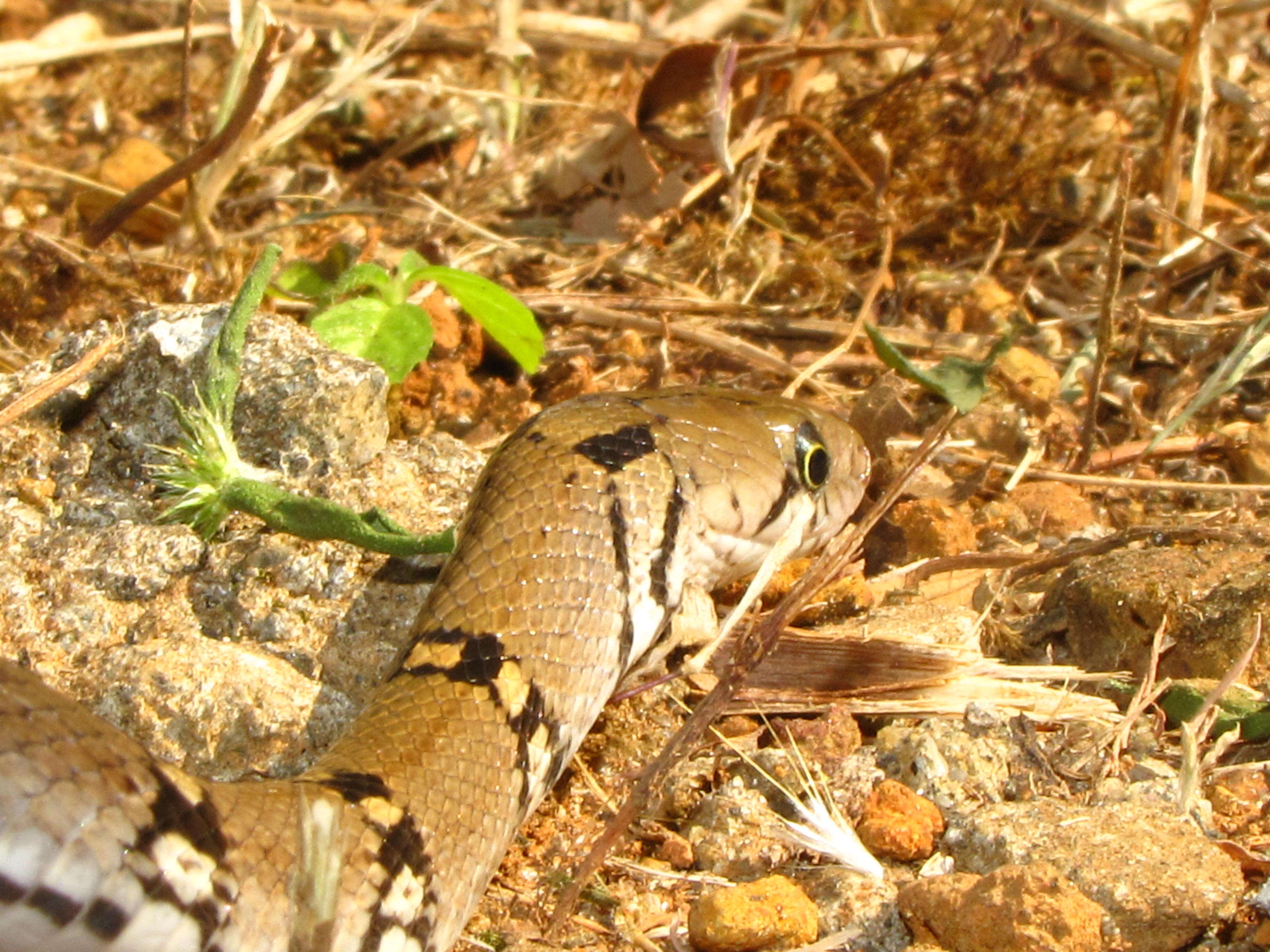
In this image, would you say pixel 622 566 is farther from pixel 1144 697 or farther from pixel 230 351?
pixel 1144 697

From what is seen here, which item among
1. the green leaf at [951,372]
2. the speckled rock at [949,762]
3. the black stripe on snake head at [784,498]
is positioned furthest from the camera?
the green leaf at [951,372]

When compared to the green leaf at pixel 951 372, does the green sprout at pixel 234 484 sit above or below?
above

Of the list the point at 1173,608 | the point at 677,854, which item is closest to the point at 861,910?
the point at 677,854

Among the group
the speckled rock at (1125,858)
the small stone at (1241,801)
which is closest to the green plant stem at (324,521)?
the speckled rock at (1125,858)

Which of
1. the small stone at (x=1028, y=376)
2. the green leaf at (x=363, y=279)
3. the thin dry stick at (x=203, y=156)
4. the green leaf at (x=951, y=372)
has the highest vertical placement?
the thin dry stick at (x=203, y=156)

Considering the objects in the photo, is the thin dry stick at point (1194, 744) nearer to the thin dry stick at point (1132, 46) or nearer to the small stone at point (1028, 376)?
the small stone at point (1028, 376)

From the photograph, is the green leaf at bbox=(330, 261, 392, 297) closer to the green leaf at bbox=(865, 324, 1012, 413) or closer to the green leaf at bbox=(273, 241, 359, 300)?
the green leaf at bbox=(273, 241, 359, 300)

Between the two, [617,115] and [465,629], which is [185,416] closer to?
[465,629]

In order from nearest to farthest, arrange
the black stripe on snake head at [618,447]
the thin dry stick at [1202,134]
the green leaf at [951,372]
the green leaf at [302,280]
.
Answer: the black stripe on snake head at [618,447], the green leaf at [951,372], the green leaf at [302,280], the thin dry stick at [1202,134]

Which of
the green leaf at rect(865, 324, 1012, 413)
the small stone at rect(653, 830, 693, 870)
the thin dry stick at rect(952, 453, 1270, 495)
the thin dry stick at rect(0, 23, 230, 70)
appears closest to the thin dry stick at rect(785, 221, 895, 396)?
the green leaf at rect(865, 324, 1012, 413)
